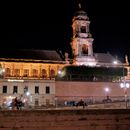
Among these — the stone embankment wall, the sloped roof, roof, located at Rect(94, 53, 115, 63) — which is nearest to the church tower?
roof, located at Rect(94, 53, 115, 63)

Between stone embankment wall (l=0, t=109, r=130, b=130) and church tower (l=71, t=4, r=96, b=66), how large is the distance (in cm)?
6374

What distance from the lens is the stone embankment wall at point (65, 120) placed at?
82.8 ft

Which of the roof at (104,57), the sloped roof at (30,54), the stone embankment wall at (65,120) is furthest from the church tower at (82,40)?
the stone embankment wall at (65,120)

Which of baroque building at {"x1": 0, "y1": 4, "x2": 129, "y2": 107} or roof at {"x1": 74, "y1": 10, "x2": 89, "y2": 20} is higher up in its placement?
roof at {"x1": 74, "y1": 10, "x2": 89, "y2": 20}

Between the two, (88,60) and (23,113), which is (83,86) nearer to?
Result: (88,60)

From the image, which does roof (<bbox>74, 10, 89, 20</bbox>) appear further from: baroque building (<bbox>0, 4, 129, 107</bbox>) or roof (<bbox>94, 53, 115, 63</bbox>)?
roof (<bbox>94, 53, 115, 63</bbox>)

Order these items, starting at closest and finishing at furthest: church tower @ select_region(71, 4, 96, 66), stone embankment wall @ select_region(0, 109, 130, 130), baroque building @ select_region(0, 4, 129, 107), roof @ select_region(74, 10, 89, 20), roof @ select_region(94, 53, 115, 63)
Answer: stone embankment wall @ select_region(0, 109, 130, 130), baroque building @ select_region(0, 4, 129, 107), church tower @ select_region(71, 4, 96, 66), roof @ select_region(74, 10, 89, 20), roof @ select_region(94, 53, 115, 63)

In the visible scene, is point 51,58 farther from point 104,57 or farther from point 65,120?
point 65,120

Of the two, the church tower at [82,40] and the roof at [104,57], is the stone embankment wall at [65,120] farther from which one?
the roof at [104,57]

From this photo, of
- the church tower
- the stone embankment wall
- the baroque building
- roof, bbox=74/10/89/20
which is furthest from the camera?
roof, bbox=74/10/89/20

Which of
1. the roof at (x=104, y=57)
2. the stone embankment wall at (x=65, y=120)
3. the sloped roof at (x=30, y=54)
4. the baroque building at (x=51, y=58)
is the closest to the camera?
the stone embankment wall at (x=65, y=120)

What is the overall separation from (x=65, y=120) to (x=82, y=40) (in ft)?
222

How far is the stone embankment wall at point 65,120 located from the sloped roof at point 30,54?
62.7 m

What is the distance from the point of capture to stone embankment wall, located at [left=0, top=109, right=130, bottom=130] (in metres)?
25.2
